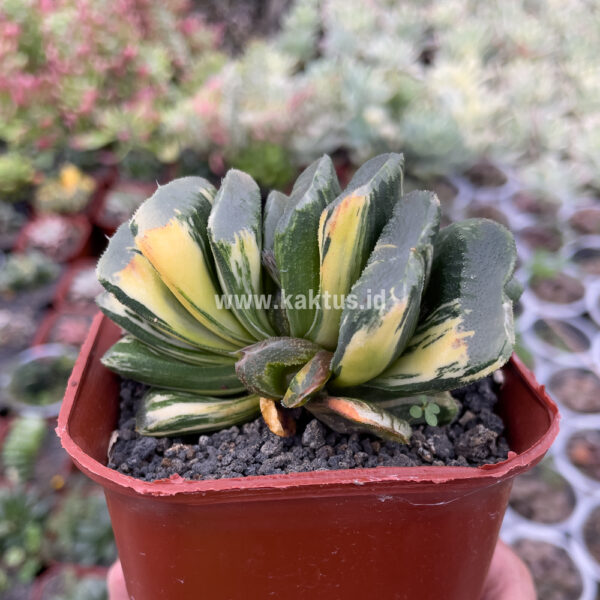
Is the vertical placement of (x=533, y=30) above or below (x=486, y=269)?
below

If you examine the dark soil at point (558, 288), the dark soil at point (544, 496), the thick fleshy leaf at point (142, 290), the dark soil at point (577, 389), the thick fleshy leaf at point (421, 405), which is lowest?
the dark soil at point (544, 496)

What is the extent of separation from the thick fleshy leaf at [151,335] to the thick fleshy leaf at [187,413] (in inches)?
1.6

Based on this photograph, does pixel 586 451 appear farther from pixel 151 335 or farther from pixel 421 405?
pixel 151 335

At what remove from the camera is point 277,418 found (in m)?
0.52

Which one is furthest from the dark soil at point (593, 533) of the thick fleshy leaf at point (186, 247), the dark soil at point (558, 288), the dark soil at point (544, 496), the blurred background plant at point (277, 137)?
the thick fleshy leaf at point (186, 247)

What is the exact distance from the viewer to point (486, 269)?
48 cm

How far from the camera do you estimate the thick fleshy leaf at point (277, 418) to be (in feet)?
1.71

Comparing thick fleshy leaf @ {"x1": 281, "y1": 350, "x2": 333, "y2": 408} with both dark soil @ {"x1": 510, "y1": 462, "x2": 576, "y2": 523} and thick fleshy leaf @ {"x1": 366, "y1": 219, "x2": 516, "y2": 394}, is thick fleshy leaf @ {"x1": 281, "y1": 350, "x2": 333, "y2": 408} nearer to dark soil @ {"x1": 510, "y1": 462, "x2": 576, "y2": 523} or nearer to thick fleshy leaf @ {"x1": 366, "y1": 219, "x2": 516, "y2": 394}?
thick fleshy leaf @ {"x1": 366, "y1": 219, "x2": 516, "y2": 394}

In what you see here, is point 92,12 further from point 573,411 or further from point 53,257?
point 573,411

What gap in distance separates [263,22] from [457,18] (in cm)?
94

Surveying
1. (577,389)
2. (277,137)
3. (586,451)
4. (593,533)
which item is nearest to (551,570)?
(593,533)

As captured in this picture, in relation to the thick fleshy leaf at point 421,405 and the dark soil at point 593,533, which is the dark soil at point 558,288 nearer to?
the dark soil at point 593,533

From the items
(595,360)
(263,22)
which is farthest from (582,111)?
(263,22)

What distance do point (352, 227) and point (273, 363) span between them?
0.13m
